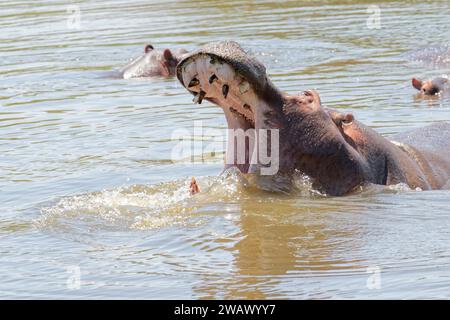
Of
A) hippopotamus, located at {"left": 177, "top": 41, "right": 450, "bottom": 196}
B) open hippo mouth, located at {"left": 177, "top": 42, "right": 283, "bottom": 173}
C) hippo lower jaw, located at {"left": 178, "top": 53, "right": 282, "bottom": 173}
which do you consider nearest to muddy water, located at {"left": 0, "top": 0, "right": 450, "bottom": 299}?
hippopotamus, located at {"left": 177, "top": 41, "right": 450, "bottom": 196}

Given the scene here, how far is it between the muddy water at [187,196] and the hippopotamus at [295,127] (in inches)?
5.2

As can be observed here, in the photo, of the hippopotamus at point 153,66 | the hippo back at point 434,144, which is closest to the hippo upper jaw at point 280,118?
the hippo back at point 434,144

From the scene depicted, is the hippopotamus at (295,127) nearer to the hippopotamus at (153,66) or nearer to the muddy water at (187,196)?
the muddy water at (187,196)

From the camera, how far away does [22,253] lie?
5465mm

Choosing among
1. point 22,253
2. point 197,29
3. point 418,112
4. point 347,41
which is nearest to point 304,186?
point 22,253

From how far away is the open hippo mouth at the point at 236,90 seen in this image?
5.42 metres

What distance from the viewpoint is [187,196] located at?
6.45 metres

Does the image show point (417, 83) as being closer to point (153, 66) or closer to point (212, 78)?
point (153, 66)

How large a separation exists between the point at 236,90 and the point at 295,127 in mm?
414

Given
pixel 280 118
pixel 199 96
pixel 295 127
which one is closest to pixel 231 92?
pixel 199 96

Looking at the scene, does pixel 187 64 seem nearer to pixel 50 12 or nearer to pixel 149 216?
pixel 149 216

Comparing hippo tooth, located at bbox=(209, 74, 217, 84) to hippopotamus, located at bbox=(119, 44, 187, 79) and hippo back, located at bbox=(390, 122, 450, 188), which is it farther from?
hippopotamus, located at bbox=(119, 44, 187, 79)
